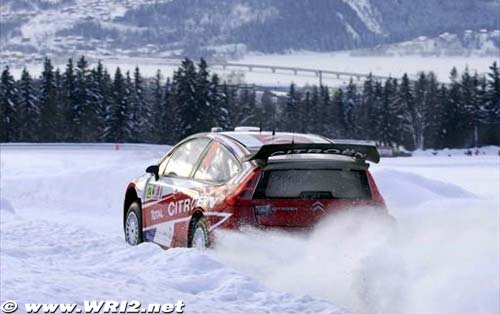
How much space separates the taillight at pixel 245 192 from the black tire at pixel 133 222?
2.73 m

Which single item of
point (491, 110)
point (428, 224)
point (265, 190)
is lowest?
point (491, 110)

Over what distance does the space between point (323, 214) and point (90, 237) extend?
10.9ft

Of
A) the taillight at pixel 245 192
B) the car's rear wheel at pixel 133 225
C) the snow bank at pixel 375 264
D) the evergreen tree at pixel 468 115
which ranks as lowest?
the evergreen tree at pixel 468 115

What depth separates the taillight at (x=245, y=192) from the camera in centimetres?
806

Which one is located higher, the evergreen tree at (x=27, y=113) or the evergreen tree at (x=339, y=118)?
the evergreen tree at (x=27, y=113)

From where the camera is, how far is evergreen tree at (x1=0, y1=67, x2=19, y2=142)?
305 ft

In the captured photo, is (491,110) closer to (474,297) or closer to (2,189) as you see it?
(2,189)

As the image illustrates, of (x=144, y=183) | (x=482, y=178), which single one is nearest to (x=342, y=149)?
(x=144, y=183)

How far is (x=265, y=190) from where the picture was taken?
8148 millimetres

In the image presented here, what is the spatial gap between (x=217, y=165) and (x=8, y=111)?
8782 cm

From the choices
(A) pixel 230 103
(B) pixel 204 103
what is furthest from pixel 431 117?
(B) pixel 204 103

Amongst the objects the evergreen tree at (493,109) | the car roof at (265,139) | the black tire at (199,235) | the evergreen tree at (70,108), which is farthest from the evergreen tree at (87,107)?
the black tire at (199,235)

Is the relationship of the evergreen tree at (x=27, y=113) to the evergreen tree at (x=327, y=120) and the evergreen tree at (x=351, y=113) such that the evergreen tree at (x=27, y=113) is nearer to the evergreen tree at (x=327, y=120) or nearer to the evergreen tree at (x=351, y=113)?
the evergreen tree at (x=327, y=120)

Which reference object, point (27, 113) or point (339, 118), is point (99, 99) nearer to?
point (27, 113)
